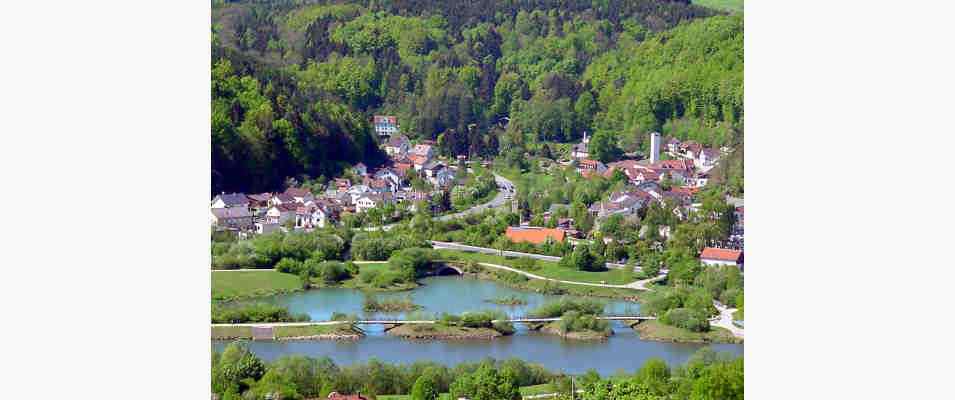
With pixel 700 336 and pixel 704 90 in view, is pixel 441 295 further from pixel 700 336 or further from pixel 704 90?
pixel 704 90

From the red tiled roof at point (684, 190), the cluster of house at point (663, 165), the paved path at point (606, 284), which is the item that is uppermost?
the cluster of house at point (663, 165)

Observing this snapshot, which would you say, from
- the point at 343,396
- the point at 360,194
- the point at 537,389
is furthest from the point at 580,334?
the point at 360,194

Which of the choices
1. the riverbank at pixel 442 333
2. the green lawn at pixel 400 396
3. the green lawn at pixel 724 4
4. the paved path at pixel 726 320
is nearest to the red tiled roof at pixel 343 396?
the green lawn at pixel 400 396

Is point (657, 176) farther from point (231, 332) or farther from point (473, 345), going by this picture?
point (231, 332)

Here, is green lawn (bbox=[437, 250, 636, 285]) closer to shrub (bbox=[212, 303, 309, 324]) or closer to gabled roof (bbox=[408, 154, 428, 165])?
gabled roof (bbox=[408, 154, 428, 165])

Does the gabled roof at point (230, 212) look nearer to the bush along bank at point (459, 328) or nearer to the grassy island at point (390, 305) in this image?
the grassy island at point (390, 305)

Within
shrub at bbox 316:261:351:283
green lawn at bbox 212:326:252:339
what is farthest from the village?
green lawn at bbox 212:326:252:339
